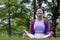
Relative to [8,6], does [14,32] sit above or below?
below

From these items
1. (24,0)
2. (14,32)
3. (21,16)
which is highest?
(24,0)

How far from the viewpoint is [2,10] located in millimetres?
15586

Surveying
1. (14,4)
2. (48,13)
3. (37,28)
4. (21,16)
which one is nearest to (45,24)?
(37,28)

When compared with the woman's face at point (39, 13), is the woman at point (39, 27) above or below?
below

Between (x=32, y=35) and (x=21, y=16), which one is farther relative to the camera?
(x=21, y=16)

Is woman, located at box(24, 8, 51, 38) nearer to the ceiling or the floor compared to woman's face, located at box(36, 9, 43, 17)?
nearer to the floor

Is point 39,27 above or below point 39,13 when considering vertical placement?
below

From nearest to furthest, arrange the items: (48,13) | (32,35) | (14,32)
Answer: (32,35) → (14,32) → (48,13)

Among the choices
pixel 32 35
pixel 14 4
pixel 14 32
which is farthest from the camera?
pixel 14 32

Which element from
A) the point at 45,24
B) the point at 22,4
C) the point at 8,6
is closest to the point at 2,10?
the point at 8,6

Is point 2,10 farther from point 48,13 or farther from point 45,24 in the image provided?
point 45,24

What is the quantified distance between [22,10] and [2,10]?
1377 millimetres

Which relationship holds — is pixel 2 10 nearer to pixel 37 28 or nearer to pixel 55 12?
pixel 55 12

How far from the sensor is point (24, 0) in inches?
669
